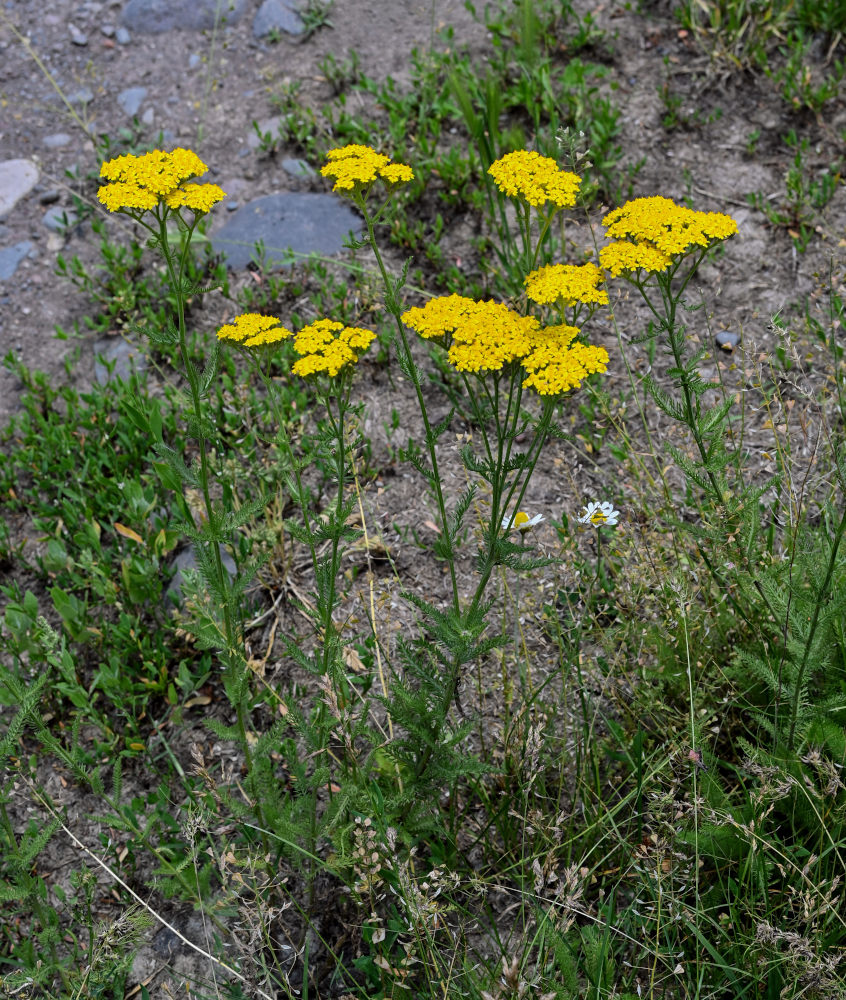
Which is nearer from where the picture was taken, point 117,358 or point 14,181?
point 117,358

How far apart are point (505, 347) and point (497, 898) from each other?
5.17ft

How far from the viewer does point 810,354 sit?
3.48 m

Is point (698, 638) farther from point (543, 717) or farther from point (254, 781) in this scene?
point (254, 781)

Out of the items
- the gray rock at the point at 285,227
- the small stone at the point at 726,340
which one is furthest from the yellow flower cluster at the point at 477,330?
the gray rock at the point at 285,227

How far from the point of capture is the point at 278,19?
18.6ft

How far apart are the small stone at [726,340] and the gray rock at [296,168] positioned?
238 centimetres

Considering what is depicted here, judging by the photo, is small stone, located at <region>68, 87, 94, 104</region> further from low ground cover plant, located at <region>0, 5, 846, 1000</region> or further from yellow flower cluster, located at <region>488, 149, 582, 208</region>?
yellow flower cluster, located at <region>488, 149, 582, 208</region>

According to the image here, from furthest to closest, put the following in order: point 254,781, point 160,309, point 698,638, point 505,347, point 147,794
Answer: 1. point 160,309
2. point 147,794
3. point 698,638
4. point 254,781
5. point 505,347

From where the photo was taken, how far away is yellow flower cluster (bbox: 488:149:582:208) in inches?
78.7

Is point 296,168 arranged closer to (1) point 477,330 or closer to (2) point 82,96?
(2) point 82,96

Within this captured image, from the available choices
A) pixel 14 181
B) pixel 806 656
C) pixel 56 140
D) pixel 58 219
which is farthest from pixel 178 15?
pixel 806 656

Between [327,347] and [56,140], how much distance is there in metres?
4.14

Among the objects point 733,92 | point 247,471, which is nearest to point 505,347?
point 247,471

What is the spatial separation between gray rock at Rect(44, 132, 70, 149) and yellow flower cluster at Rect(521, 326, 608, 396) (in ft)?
14.4
